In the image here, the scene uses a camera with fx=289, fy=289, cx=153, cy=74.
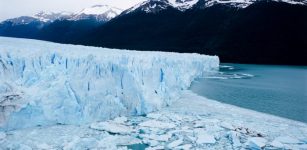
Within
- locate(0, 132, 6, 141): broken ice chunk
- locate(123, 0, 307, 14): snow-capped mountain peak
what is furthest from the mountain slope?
locate(0, 132, 6, 141): broken ice chunk

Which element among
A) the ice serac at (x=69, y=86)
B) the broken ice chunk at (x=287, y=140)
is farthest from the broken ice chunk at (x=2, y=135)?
the broken ice chunk at (x=287, y=140)

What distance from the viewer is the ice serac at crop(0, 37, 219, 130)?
5.59 m

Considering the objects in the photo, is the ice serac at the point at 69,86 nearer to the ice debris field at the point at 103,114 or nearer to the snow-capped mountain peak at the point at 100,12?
the ice debris field at the point at 103,114

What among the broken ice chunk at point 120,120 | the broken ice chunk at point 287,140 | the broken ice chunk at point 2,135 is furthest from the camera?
the broken ice chunk at point 120,120

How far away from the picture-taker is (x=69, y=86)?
Answer: 6168mm

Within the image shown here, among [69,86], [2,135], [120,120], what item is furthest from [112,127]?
[2,135]

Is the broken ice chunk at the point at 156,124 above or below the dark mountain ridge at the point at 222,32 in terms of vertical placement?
below

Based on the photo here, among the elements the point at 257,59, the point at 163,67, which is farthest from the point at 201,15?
the point at 163,67

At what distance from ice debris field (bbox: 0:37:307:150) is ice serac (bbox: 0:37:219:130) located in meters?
0.02

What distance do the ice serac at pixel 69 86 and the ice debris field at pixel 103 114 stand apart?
2 cm

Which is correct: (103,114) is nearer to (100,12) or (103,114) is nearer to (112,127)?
(112,127)

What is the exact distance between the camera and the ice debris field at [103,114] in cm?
523

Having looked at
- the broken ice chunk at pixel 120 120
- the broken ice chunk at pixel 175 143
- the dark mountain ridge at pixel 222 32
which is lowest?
the broken ice chunk at pixel 175 143

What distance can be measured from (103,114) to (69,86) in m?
0.96
